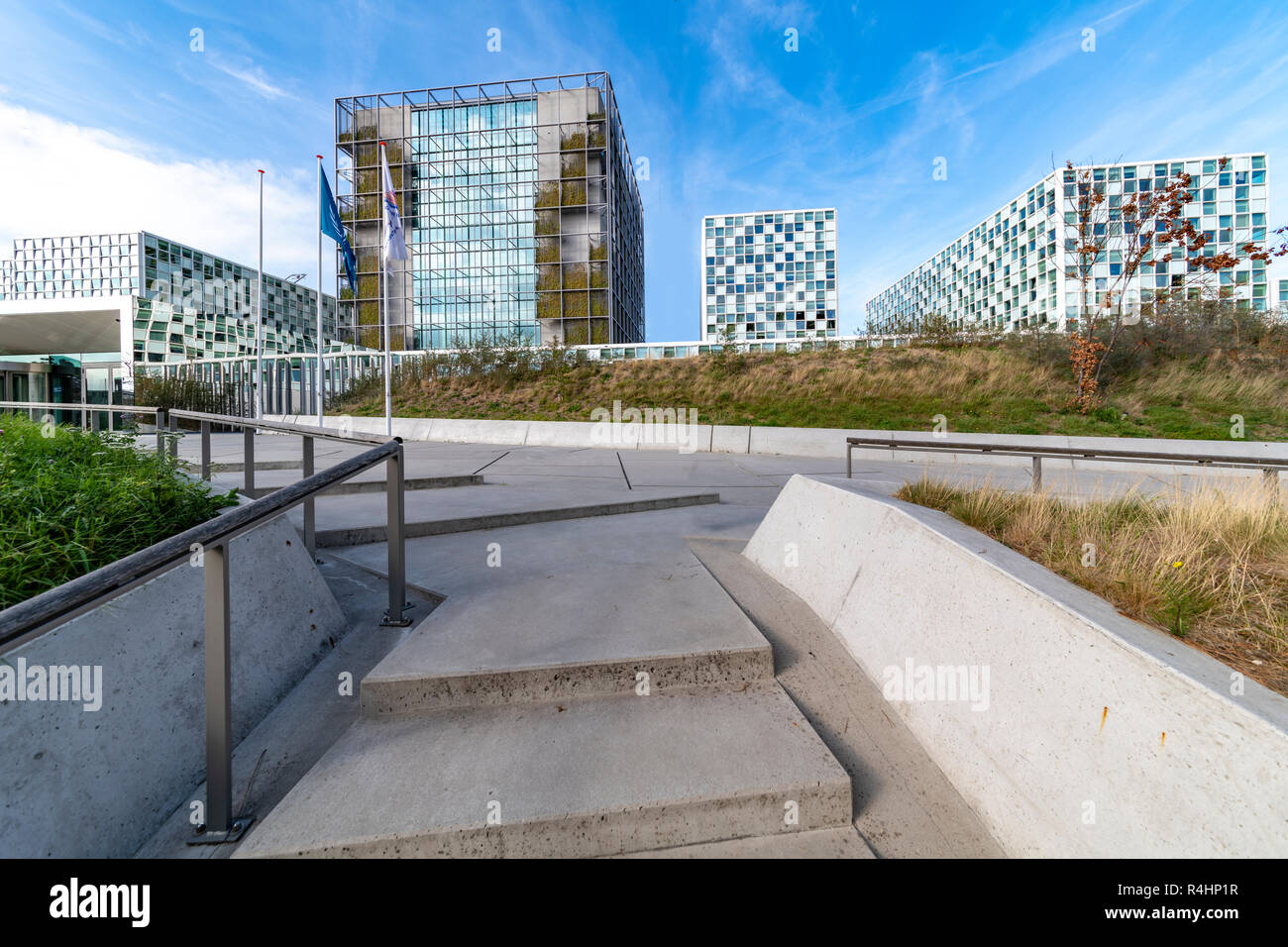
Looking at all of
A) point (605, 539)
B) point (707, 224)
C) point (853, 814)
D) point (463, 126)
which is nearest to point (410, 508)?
point (605, 539)

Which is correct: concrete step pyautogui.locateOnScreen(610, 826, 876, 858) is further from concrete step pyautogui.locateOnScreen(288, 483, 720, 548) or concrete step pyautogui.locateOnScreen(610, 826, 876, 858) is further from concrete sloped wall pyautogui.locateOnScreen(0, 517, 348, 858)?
concrete step pyautogui.locateOnScreen(288, 483, 720, 548)

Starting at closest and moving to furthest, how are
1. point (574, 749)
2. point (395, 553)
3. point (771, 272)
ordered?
point (574, 749)
point (395, 553)
point (771, 272)

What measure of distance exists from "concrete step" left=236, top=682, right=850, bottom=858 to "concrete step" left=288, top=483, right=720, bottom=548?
2839 millimetres

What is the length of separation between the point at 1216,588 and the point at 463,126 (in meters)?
60.1

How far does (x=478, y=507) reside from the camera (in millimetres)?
5566

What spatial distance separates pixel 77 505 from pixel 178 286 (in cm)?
6938

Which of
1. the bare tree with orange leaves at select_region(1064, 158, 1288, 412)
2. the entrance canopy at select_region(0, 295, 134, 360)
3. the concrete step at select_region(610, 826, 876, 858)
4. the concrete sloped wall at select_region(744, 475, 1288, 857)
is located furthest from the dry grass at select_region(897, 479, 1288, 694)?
the entrance canopy at select_region(0, 295, 134, 360)

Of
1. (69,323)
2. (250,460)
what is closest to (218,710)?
(250,460)

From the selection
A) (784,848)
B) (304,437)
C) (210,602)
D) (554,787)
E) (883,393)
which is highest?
(883,393)

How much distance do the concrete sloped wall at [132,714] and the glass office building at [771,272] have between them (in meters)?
84.9

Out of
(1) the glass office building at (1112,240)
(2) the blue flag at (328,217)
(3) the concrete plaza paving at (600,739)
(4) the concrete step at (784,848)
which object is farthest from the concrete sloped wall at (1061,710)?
(1) the glass office building at (1112,240)

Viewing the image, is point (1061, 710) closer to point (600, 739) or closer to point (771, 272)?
point (600, 739)

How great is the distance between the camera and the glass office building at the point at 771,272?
85250 millimetres

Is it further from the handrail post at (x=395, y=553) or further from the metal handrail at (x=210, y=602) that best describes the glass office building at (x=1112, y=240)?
the metal handrail at (x=210, y=602)
